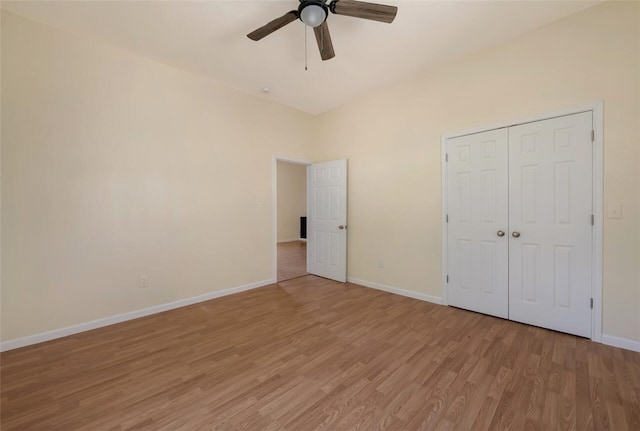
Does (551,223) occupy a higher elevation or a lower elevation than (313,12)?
lower

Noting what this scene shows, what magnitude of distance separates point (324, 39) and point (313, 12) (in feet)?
0.84

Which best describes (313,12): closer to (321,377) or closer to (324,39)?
(324,39)

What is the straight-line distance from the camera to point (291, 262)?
226 inches

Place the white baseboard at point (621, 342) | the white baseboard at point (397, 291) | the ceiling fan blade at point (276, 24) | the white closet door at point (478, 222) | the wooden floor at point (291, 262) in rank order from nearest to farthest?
the ceiling fan blade at point (276, 24), the white baseboard at point (621, 342), the white closet door at point (478, 222), the white baseboard at point (397, 291), the wooden floor at point (291, 262)

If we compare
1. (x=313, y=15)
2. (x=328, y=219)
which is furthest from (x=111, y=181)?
(x=328, y=219)

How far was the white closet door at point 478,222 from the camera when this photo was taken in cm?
278

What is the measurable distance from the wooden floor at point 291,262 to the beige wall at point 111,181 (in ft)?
3.10

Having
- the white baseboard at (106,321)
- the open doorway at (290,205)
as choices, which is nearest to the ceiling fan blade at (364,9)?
the white baseboard at (106,321)

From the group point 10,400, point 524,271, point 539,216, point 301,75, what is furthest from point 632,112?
point 10,400

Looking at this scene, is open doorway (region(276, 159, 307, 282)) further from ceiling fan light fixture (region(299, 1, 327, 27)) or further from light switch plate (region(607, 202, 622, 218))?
light switch plate (region(607, 202, 622, 218))

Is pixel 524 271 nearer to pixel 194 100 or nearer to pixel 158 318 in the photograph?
pixel 158 318

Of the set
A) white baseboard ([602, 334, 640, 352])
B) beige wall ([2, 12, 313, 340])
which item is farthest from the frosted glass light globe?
white baseboard ([602, 334, 640, 352])

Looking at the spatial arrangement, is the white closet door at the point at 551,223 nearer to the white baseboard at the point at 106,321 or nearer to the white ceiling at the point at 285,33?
the white ceiling at the point at 285,33

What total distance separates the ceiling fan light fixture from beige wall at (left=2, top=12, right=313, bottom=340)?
203 cm
